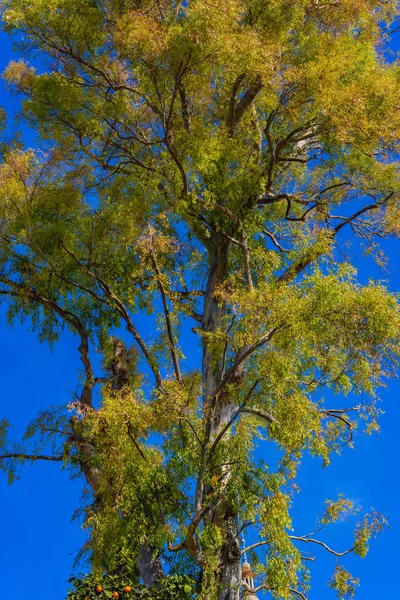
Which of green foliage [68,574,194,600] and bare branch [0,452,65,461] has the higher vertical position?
bare branch [0,452,65,461]

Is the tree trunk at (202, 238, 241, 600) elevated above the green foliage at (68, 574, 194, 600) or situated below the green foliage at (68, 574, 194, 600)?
above

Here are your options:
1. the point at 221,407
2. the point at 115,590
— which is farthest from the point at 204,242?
the point at 115,590

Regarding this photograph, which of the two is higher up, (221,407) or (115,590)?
(221,407)

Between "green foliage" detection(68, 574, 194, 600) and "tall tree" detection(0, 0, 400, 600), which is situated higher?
"tall tree" detection(0, 0, 400, 600)

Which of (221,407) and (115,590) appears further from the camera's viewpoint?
(221,407)

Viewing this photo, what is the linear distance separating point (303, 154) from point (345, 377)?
392 centimetres

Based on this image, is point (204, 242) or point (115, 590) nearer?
point (115, 590)

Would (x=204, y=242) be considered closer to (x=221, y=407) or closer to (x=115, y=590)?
(x=221, y=407)

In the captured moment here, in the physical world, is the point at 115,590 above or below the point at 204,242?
below

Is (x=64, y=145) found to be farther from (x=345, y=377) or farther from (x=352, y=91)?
(x=345, y=377)

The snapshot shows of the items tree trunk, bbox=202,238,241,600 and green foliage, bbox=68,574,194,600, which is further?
tree trunk, bbox=202,238,241,600

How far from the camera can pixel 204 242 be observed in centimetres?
1110

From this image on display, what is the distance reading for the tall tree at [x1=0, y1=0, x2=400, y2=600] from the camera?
26.9ft

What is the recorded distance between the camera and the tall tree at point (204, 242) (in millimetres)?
8211
